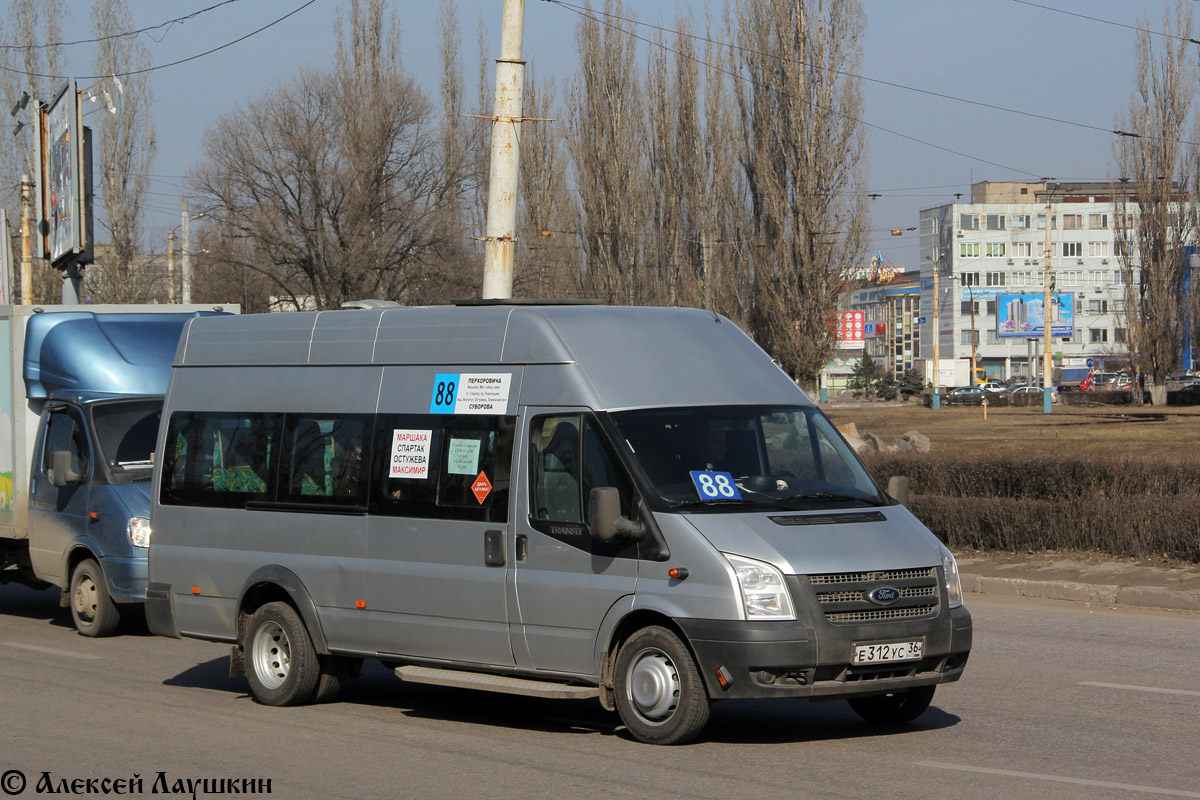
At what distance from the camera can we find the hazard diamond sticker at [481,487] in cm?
795

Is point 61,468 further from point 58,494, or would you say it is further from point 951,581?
point 951,581

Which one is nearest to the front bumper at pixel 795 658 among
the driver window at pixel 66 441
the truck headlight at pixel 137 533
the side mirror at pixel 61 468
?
the truck headlight at pixel 137 533

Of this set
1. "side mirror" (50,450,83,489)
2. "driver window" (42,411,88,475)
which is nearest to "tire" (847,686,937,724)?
"side mirror" (50,450,83,489)

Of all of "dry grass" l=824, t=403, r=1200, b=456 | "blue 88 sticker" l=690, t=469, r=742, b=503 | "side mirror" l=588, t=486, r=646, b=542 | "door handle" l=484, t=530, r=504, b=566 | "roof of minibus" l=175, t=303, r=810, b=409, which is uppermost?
"roof of minibus" l=175, t=303, r=810, b=409

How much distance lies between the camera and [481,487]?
797 cm

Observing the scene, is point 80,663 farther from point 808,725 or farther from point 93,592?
point 808,725

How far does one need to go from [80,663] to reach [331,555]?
348cm

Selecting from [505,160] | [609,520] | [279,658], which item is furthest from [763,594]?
[505,160]

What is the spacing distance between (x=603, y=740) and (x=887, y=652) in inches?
63.4

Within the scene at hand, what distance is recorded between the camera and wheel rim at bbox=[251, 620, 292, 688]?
8977mm

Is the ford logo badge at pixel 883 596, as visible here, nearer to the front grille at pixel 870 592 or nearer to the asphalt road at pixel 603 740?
the front grille at pixel 870 592

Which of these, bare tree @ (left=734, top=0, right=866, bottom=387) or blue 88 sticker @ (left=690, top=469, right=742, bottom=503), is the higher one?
bare tree @ (left=734, top=0, right=866, bottom=387)

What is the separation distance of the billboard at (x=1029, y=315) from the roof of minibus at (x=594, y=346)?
9158cm

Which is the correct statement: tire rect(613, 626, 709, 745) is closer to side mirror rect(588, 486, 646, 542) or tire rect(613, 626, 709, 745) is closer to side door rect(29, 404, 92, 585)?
side mirror rect(588, 486, 646, 542)
